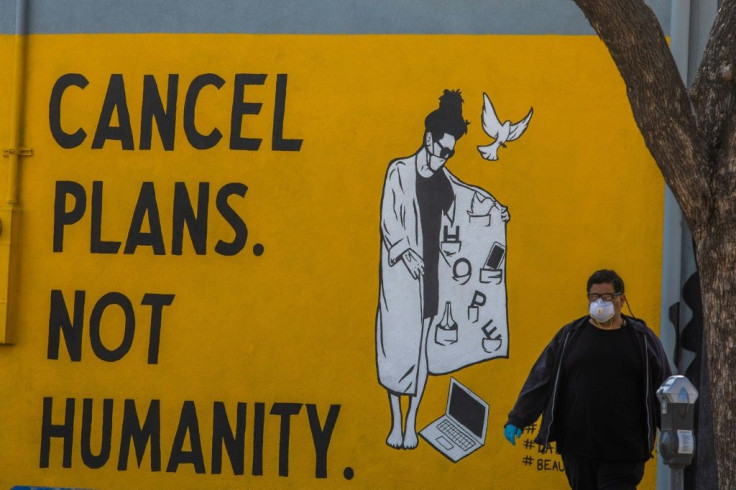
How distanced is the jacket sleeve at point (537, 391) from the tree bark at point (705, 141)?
4.68ft

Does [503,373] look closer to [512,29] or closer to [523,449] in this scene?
[523,449]

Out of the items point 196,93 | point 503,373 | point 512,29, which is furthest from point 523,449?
point 196,93

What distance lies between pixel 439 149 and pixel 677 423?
3.14 meters

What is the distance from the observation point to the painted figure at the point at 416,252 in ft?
26.2

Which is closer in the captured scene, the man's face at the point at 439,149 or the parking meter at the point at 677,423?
the parking meter at the point at 677,423

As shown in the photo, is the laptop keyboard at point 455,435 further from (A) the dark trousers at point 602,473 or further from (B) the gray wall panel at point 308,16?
(B) the gray wall panel at point 308,16

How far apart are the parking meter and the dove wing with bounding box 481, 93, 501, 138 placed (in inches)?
114

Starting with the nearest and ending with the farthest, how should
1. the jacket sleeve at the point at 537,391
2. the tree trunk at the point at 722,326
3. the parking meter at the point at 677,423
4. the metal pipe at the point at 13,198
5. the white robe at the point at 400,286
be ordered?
the tree trunk at the point at 722,326 → the parking meter at the point at 677,423 → the jacket sleeve at the point at 537,391 → the white robe at the point at 400,286 → the metal pipe at the point at 13,198

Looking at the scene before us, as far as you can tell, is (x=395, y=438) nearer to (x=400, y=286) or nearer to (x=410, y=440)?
(x=410, y=440)

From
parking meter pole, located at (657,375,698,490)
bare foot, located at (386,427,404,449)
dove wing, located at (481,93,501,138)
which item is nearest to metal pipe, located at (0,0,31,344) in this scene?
bare foot, located at (386,427,404,449)

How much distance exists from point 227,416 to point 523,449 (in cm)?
209

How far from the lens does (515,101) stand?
7.98 metres

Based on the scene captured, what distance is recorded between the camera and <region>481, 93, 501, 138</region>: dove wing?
798 cm

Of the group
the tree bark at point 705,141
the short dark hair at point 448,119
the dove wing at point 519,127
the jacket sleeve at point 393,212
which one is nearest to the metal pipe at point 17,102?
the jacket sleeve at point 393,212
